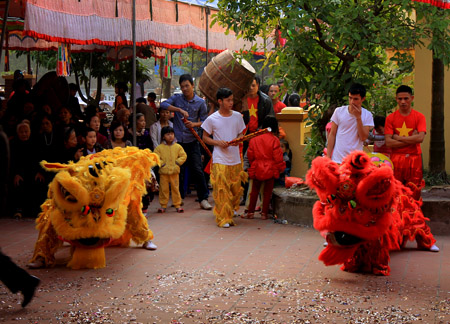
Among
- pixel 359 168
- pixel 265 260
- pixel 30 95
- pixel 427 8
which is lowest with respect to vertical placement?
pixel 265 260

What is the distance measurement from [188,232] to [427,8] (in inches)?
171

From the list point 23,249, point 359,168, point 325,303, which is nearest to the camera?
point 325,303

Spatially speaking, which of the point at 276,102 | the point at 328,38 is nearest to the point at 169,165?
the point at 328,38

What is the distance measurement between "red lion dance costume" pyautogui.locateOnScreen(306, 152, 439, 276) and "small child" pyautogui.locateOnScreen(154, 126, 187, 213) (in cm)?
401

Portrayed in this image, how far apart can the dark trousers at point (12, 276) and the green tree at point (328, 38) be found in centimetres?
492

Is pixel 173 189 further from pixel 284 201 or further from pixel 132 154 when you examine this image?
pixel 132 154

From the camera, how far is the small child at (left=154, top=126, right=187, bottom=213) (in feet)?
33.3

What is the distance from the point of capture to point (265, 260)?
7.16 metres

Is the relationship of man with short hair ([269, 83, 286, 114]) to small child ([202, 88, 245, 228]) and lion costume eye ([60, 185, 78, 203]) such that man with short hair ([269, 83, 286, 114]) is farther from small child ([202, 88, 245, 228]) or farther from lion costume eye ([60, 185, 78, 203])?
lion costume eye ([60, 185, 78, 203])

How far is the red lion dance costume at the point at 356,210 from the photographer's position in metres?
6.10

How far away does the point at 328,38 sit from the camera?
8625mm

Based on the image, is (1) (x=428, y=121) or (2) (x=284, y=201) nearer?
(2) (x=284, y=201)

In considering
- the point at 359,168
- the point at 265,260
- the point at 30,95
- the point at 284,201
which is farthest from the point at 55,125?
the point at 359,168

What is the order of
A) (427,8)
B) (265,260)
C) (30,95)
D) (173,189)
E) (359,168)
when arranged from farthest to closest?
(30,95) → (173,189) → (427,8) → (265,260) → (359,168)
